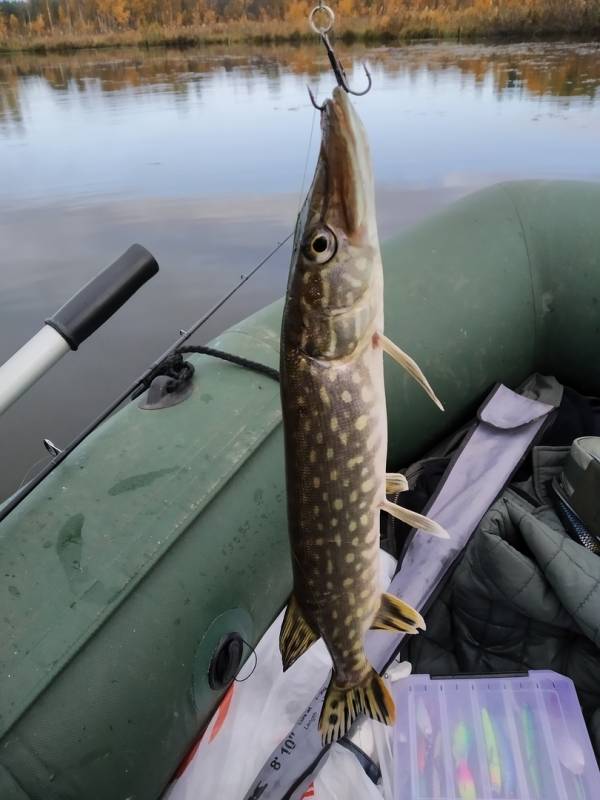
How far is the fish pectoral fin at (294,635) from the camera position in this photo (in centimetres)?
112

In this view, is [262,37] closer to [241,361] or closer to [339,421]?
[241,361]

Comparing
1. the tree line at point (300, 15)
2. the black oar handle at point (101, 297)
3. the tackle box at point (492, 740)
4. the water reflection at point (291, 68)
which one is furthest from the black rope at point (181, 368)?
the water reflection at point (291, 68)

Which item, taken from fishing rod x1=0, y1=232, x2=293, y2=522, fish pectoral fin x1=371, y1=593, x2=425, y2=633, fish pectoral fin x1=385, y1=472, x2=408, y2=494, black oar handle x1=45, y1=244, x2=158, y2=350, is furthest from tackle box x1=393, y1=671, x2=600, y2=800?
black oar handle x1=45, y1=244, x2=158, y2=350

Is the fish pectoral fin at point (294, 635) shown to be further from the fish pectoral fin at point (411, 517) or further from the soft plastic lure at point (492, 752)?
the soft plastic lure at point (492, 752)

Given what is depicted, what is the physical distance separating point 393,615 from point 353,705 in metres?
0.19

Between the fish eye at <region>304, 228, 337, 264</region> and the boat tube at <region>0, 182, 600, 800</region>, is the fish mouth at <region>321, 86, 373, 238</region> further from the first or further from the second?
the boat tube at <region>0, 182, 600, 800</region>

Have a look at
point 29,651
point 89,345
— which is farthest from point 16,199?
point 29,651

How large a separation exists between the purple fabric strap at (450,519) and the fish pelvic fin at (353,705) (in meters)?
0.33

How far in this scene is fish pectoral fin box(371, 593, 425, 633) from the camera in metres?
1.19

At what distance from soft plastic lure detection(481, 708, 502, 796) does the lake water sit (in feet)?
6.20

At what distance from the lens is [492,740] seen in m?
1.53

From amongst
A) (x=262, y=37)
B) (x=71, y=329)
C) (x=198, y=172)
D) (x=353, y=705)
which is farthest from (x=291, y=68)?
(x=353, y=705)

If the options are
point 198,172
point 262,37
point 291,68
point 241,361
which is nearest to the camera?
point 241,361

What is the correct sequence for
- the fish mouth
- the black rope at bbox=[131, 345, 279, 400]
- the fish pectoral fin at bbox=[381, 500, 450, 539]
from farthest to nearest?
the black rope at bbox=[131, 345, 279, 400], the fish pectoral fin at bbox=[381, 500, 450, 539], the fish mouth
